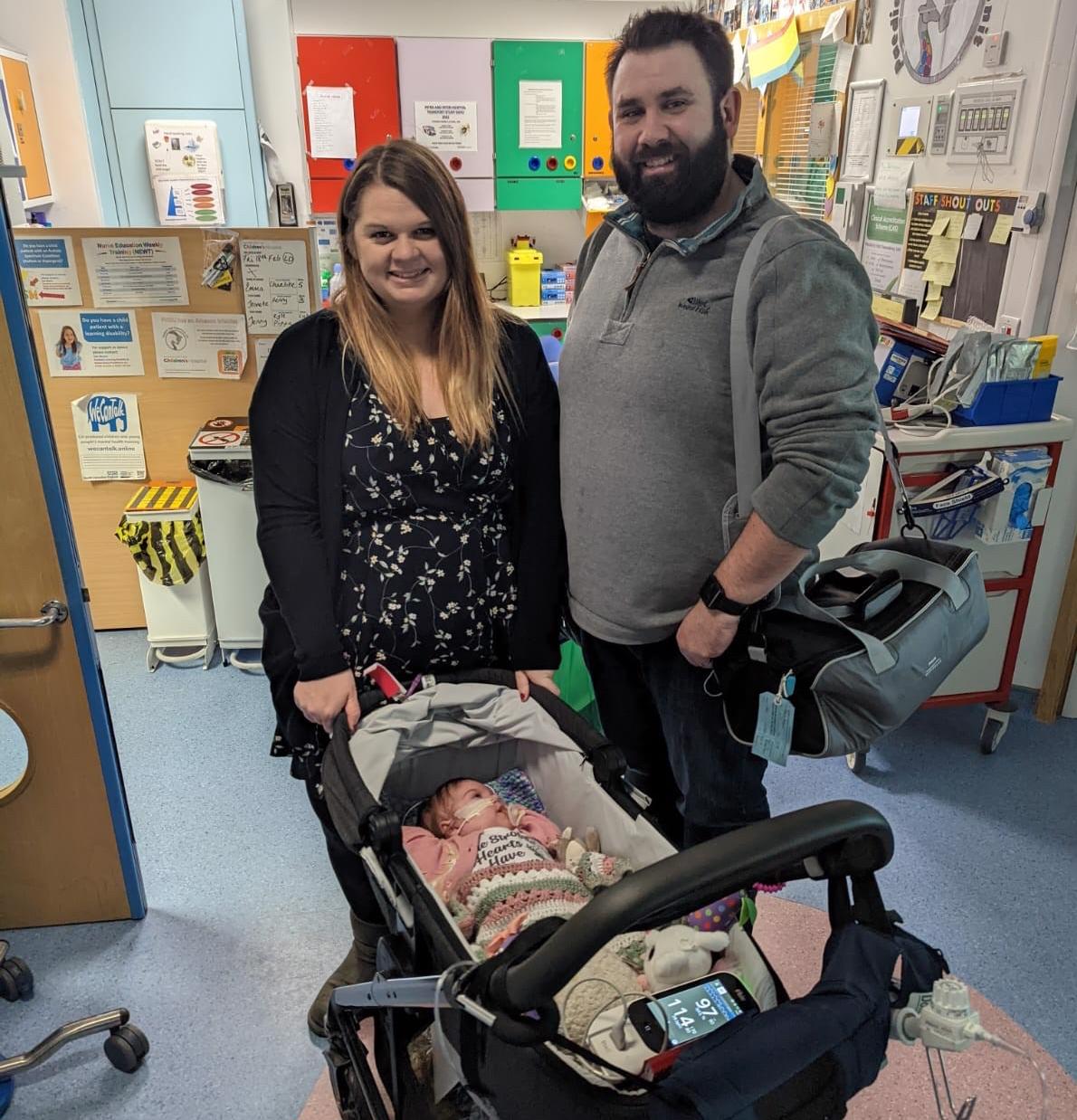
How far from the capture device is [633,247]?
1461 mm

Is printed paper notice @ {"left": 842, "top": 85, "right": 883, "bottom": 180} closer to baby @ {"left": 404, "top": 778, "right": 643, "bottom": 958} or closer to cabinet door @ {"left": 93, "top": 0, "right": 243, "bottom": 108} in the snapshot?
baby @ {"left": 404, "top": 778, "right": 643, "bottom": 958}

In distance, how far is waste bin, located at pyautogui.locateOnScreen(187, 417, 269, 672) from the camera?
2.74 metres

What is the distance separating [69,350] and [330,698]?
2074 millimetres

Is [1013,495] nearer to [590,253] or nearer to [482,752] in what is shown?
[590,253]

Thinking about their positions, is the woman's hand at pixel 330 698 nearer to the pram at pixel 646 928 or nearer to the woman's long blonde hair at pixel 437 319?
the pram at pixel 646 928

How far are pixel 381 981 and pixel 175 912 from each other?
114 cm

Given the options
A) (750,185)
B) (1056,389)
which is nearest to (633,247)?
(750,185)

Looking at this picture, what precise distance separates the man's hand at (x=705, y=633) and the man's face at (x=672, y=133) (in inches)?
23.5

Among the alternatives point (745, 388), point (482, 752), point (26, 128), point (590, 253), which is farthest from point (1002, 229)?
point (26, 128)

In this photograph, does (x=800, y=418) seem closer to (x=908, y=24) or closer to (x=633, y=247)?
(x=633, y=247)

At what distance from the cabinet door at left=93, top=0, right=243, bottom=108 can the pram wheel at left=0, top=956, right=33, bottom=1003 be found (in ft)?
12.6

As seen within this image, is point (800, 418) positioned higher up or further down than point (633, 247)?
further down

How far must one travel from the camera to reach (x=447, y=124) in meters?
4.07

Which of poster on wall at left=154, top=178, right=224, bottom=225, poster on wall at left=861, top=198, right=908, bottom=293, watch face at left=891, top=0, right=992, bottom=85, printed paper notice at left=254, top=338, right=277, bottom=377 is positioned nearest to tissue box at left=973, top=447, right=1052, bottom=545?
poster on wall at left=861, top=198, right=908, bottom=293
